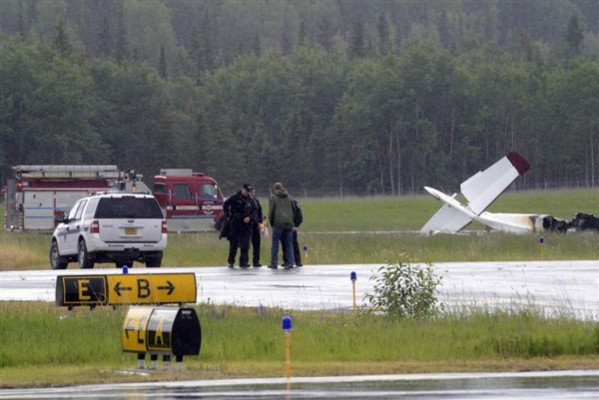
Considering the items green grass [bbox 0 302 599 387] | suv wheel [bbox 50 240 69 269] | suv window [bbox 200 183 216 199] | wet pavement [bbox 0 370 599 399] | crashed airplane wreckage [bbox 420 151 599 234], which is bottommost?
wet pavement [bbox 0 370 599 399]

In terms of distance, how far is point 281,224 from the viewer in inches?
1212

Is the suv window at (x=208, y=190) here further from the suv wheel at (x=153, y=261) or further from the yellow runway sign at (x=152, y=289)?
the yellow runway sign at (x=152, y=289)

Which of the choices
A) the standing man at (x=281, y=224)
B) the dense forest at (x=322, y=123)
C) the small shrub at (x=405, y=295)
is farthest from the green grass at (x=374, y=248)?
the dense forest at (x=322, y=123)

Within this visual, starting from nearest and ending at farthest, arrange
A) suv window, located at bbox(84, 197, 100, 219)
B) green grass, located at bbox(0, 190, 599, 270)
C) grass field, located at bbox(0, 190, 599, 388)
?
grass field, located at bbox(0, 190, 599, 388)
suv window, located at bbox(84, 197, 100, 219)
green grass, located at bbox(0, 190, 599, 270)

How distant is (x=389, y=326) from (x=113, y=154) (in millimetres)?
111535

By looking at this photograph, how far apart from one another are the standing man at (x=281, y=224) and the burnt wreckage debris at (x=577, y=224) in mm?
17444

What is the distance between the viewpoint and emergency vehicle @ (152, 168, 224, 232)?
52156mm

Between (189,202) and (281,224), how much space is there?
21.9m

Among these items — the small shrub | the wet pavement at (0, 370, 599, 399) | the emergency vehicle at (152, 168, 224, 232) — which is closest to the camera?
the wet pavement at (0, 370, 599, 399)

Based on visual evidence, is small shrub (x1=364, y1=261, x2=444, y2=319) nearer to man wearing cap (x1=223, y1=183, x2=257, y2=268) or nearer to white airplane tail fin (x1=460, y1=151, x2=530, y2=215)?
man wearing cap (x1=223, y1=183, x2=257, y2=268)

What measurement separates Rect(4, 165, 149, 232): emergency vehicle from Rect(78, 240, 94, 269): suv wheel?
55.1 ft

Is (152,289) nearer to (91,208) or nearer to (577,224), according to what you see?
(91,208)

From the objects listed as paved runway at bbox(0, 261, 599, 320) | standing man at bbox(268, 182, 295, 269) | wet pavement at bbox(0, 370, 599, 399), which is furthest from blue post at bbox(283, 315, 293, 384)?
standing man at bbox(268, 182, 295, 269)

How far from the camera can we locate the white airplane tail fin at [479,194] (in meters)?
50.2
